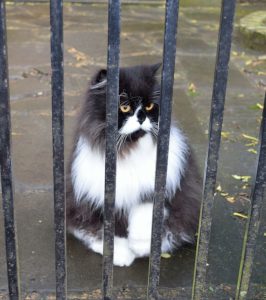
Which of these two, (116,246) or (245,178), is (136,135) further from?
(245,178)

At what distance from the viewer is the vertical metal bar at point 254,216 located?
1512 millimetres

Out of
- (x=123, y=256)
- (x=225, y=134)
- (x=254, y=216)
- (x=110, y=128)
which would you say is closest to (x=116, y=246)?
(x=123, y=256)

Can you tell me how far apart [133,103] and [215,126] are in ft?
2.53

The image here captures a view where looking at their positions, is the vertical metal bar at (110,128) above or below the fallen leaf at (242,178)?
above

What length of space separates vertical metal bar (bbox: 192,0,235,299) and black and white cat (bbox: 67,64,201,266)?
70 cm

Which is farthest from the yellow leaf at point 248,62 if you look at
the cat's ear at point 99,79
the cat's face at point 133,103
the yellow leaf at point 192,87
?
the cat's ear at point 99,79

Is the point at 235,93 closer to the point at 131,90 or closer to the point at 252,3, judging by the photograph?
the point at 131,90

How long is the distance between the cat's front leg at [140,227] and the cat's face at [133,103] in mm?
302

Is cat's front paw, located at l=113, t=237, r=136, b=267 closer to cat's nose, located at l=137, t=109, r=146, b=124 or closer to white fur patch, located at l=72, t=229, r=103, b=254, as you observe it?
white fur patch, located at l=72, t=229, r=103, b=254

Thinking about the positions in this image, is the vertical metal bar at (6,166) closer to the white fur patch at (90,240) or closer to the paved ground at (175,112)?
the paved ground at (175,112)

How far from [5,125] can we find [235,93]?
3491 mm

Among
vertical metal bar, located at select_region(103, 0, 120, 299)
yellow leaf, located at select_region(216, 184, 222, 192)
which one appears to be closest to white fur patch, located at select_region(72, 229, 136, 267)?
vertical metal bar, located at select_region(103, 0, 120, 299)

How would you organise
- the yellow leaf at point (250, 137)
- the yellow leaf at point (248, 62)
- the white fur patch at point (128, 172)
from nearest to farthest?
the white fur patch at point (128, 172) → the yellow leaf at point (250, 137) → the yellow leaf at point (248, 62)

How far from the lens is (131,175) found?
7.67 feet
